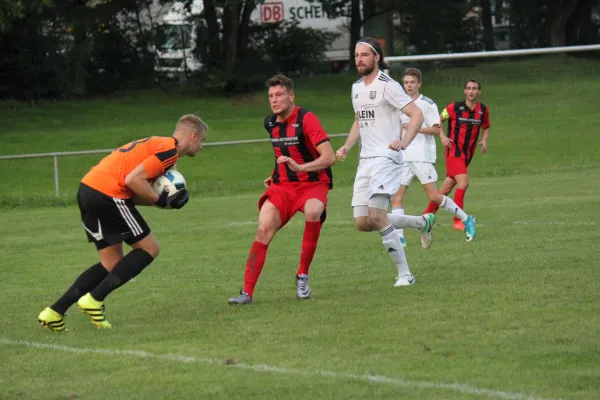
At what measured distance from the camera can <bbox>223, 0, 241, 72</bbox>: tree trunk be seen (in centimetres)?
4491

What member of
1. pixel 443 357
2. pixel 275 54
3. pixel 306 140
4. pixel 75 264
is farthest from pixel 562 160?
pixel 443 357

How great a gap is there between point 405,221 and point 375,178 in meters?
1.05

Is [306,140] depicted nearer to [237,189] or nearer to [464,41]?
[237,189]

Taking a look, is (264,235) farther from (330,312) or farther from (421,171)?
(421,171)

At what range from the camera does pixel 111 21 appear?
43.9m

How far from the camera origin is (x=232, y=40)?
4528cm

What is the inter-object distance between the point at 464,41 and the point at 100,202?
150 feet

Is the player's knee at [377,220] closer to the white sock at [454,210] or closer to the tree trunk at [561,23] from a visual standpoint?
the white sock at [454,210]

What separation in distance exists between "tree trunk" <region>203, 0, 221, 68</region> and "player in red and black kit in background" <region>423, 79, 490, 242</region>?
30432 millimetres

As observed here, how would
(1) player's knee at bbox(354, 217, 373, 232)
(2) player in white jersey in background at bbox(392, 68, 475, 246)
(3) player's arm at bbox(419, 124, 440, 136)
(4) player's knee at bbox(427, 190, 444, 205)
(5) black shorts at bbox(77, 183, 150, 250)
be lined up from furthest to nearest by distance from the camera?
(3) player's arm at bbox(419, 124, 440, 136) → (4) player's knee at bbox(427, 190, 444, 205) → (2) player in white jersey in background at bbox(392, 68, 475, 246) → (1) player's knee at bbox(354, 217, 373, 232) → (5) black shorts at bbox(77, 183, 150, 250)

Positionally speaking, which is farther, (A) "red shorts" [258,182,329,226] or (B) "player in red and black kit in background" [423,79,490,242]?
(B) "player in red and black kit in background" [423,79,490,242]

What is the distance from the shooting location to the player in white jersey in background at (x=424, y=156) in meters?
13.1

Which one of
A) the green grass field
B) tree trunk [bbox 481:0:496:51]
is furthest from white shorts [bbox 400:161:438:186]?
tree trunk [bbox 481:0:496:51]

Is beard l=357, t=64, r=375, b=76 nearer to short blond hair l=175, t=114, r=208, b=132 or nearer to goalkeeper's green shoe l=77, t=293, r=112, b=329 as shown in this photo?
short blond hair l=175, t=114, r=208, b=132
